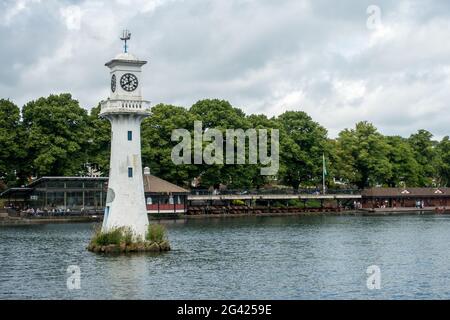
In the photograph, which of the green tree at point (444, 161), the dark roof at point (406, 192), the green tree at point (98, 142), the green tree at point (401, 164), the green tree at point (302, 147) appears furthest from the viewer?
the green tree at point (444, 161)

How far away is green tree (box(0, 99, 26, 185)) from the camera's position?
349 ft

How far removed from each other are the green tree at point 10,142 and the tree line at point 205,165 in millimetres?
131

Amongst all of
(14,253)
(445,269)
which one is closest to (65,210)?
(14,253)

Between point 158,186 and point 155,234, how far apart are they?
52.0m

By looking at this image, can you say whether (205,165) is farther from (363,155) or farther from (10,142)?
(363,155)

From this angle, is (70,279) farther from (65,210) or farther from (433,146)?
(433,146)

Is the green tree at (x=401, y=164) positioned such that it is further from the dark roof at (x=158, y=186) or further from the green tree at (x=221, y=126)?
the dark roof at (x=158, y=186)

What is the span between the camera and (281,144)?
12925 centimetres

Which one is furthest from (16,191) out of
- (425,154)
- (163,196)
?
(425,154)

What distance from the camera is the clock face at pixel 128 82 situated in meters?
58.7

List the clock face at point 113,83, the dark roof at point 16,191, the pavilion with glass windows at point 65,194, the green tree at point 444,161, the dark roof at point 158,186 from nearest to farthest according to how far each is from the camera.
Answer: the clock face at point 113,83 → the pavilion with glass windows at point 65,194 → the dark roof at point 16,191 → the dark roof at point 158,186 → the green tree at point 444,161

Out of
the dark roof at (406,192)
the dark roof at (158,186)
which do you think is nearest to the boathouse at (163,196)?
the dark roof at (158,186)

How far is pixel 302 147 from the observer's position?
446 ft

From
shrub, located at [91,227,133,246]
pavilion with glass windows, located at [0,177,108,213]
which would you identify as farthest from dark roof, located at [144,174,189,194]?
shrub, located at [91,227,133,246]
